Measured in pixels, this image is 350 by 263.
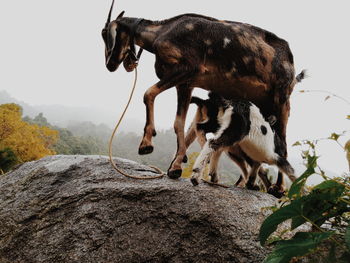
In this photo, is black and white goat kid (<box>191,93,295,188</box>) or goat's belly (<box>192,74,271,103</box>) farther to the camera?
goat's belly (<box>192,74,271,103</box>)

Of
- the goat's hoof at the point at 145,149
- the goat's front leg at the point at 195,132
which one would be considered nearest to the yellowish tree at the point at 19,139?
the goat's front leg at the point at 195,132

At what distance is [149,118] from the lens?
315 centimetres

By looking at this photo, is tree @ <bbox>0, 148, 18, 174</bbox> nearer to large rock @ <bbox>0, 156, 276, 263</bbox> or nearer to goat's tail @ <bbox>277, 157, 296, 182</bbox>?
large rock @ <bbox>0, 156, 276, 263</bbox>

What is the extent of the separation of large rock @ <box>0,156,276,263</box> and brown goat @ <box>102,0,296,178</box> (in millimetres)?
494

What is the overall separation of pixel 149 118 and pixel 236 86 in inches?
40.2

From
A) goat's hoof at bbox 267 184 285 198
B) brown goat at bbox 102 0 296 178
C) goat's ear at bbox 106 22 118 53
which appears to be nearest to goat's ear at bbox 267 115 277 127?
brown goat at bbox 102 0 296 178

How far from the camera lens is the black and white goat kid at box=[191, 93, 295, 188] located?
306 centimetres

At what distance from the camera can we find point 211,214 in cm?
257

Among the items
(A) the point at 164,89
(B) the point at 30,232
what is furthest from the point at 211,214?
(B) the point at 30,232

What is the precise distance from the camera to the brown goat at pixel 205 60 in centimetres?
315

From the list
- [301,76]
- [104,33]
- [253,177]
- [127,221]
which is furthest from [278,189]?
[104,33]

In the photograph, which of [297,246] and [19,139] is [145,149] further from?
[19,139]

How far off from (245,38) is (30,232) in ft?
9.49

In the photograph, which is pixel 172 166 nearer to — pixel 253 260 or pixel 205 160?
pixel 205 160
